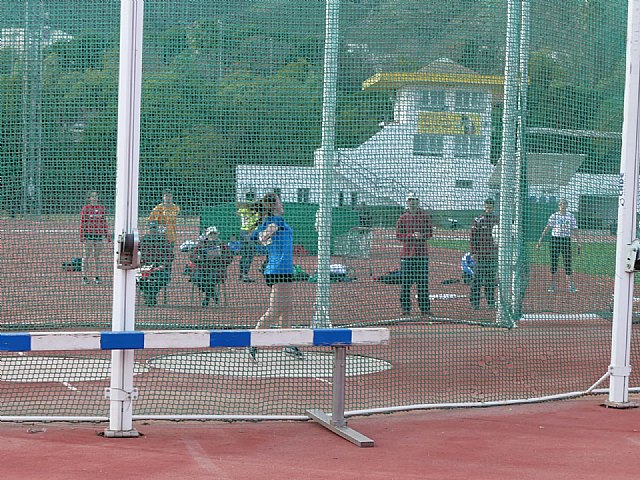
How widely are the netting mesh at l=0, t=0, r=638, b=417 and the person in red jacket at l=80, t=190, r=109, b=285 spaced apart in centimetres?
2

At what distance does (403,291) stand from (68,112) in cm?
328

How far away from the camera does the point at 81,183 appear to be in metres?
6.98

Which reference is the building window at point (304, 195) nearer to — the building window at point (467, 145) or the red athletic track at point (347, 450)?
the building window at point (467, 145)

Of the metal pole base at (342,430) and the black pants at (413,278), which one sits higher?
the black pants at (413,278)

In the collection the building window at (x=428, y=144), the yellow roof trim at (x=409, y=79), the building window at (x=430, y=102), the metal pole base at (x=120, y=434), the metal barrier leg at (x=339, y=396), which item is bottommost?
the metal pole base at (x=120, y=434)

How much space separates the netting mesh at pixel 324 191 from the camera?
22.9 ft

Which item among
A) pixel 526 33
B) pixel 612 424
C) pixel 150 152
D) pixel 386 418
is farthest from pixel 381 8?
pixel 612 424

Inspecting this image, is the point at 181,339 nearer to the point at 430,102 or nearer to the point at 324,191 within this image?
the point at 324,191

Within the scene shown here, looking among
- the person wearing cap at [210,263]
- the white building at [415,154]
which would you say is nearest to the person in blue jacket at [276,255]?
the white building at [415,154]

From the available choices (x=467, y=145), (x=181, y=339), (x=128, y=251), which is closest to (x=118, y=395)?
(x=181, y=339)

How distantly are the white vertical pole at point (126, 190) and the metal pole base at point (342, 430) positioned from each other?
145 cm

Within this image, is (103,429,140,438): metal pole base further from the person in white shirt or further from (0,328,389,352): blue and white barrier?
the person in white shirt

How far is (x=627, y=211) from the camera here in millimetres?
8062

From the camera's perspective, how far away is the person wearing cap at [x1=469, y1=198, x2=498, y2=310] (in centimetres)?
841
